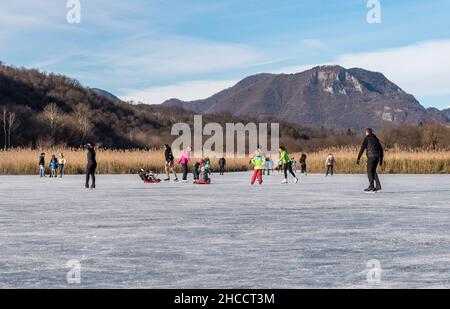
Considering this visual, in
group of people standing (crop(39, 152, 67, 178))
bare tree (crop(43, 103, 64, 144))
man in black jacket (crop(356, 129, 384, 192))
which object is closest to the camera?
man in black jacket (crop(356, 129, 384, 192))

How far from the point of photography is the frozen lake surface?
19.3 feet

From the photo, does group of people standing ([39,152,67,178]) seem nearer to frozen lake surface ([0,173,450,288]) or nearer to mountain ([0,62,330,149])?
frozen lake surface ([0,173,450,288])

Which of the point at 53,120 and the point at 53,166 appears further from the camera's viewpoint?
the point at 53,120

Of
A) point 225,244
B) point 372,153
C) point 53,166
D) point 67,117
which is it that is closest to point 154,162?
point 53,166

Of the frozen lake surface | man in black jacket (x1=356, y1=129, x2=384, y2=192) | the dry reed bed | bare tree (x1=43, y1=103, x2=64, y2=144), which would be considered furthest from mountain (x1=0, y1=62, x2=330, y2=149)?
the frozen lake surface

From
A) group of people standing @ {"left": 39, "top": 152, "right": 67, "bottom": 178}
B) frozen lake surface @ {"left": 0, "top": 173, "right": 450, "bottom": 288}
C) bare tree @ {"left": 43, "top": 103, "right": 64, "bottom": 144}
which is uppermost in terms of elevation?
bare tree @ {"left": 43, "top": 103, "right": 64, "bottom": 144}

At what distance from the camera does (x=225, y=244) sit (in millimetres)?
8078

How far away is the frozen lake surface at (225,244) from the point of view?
5895 mm

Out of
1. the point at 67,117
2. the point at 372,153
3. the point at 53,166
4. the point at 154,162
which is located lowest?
the point at 53,166

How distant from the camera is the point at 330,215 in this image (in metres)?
11.9

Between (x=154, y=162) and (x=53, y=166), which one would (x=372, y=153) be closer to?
(x=53, y=166)

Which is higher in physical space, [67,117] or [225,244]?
[67,117]

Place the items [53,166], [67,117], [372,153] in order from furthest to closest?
1. [67,117]
2. [53,166]
3. [372,153]
